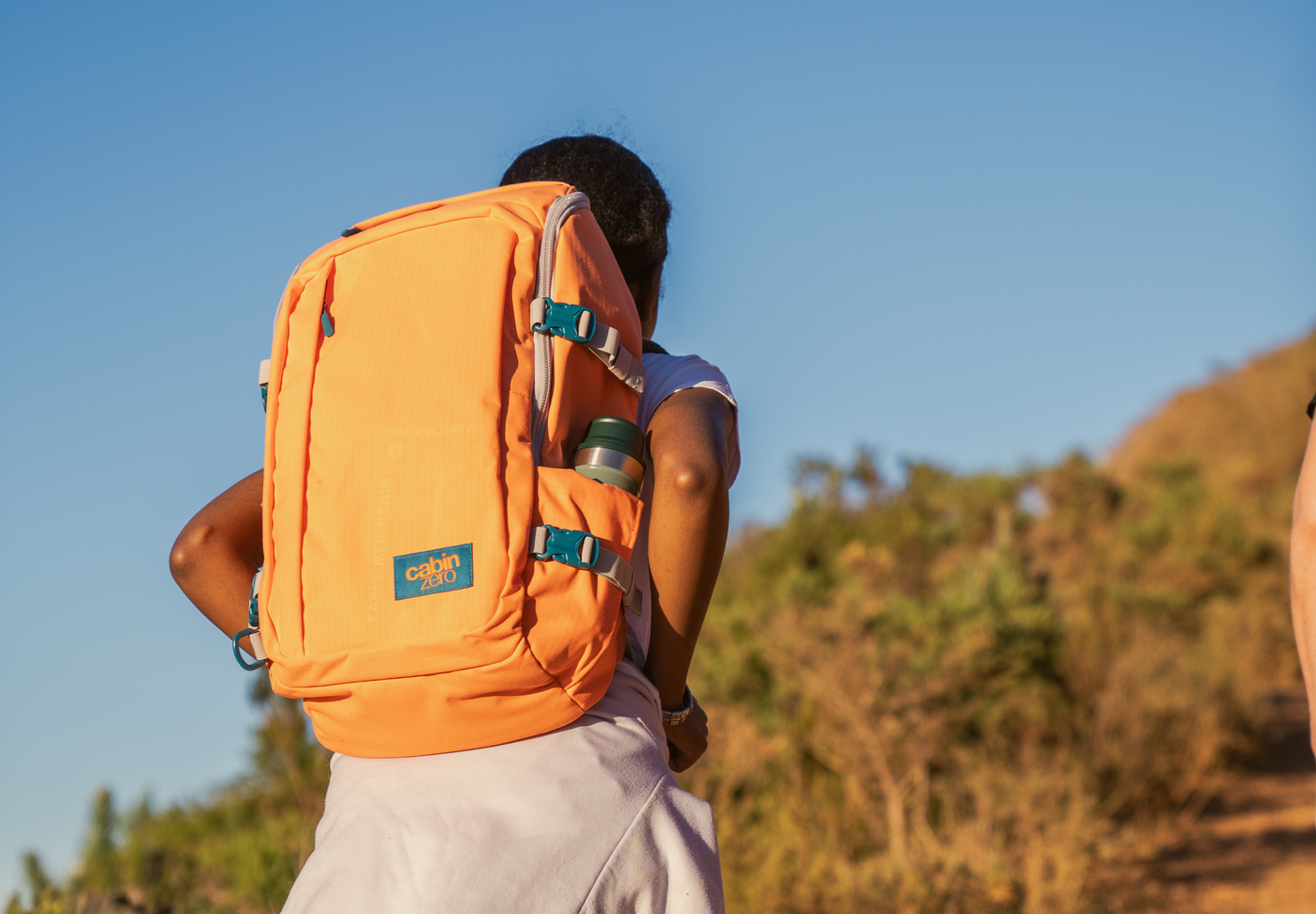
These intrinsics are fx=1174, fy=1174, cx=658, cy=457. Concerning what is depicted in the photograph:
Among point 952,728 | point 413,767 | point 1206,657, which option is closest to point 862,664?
point 952,728

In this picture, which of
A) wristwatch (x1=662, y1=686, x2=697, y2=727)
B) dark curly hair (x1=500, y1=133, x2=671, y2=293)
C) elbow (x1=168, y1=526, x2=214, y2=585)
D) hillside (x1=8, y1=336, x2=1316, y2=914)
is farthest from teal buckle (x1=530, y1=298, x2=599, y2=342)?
hillside (x1=8, y1=336, x2=1316, y2=914)

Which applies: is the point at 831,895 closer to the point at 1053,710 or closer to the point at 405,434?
the point at 1053,710

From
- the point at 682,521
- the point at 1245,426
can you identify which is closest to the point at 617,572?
the point at 682,521

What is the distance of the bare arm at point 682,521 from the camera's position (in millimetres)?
1573

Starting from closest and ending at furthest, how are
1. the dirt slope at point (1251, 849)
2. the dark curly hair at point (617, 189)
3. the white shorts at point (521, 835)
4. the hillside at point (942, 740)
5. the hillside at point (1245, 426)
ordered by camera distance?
1. the white shorts at point (521, 835)
2. the dark curly hair at point (617, 189)
3. the hillside at point (942, 740)
4. the dirt slope at point (1251, 849)
5. the hillside at point (1245, 426)

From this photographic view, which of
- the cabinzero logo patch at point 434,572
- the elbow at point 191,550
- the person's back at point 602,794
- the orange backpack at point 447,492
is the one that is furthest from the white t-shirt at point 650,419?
the elbow at point 191,550

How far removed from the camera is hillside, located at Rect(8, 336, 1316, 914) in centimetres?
498

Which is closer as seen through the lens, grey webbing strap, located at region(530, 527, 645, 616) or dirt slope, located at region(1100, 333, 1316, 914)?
grey webbing strap, located at region(530, 527, 645, 616)

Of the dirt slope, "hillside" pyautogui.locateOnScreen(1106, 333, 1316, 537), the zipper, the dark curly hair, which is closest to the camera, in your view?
the zipper

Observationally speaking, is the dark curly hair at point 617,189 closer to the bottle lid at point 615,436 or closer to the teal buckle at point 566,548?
the bottle lid at point 615,436

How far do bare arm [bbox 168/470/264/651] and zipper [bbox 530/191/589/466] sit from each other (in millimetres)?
574

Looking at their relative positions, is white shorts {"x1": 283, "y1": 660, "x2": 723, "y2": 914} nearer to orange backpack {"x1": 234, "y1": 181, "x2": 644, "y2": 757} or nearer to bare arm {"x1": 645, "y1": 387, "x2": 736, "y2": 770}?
orange backpack {"x1": 234, "y1": 181, "x2": 644, "y2": 757}

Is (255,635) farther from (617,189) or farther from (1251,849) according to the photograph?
(1251,849)

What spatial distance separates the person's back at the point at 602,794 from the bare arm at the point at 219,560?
38 centimetres
